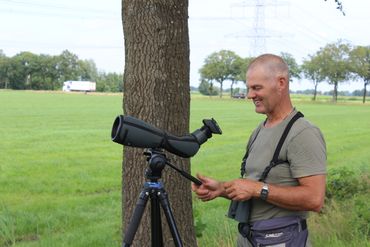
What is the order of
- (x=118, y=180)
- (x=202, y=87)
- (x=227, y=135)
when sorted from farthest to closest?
1. (x=202, y=87)
2. (x=227, y=135)
3. (x=118, y=180)

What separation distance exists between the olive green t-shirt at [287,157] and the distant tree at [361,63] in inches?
3888

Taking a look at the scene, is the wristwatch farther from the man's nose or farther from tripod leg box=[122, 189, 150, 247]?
tripod leg box=[122, 189, 150, 247]

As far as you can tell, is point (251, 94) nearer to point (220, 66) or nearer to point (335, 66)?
point (335, 66)

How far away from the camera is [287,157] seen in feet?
9.05

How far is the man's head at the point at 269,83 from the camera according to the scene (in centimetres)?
280

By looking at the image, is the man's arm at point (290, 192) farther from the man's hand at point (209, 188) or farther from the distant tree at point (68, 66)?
the distant tree at point (68, 66)

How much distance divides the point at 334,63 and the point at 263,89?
101 metres

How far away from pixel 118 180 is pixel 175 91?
911 centimetres

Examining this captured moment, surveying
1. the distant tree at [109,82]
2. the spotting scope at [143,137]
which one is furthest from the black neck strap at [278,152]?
the distant tree at [109,82]

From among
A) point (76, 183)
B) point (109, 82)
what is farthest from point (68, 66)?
point (76, 183)

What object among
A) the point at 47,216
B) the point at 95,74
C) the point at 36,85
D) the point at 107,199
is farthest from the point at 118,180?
the point at 95,74

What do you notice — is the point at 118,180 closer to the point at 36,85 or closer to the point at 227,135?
the point at 227,135

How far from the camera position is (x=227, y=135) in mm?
27078

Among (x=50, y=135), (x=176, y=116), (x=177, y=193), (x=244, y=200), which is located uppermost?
(x=176, y=116)
